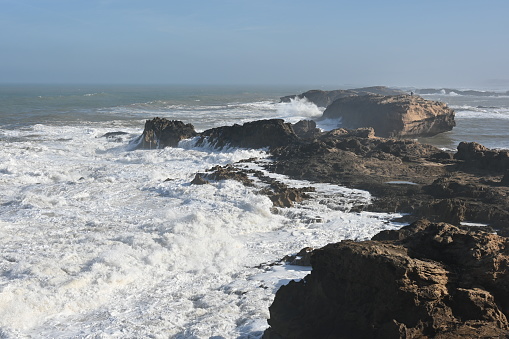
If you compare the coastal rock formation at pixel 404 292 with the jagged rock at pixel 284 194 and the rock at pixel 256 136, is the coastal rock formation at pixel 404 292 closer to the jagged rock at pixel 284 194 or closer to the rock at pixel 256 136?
the jagged rock at pixel 284 194

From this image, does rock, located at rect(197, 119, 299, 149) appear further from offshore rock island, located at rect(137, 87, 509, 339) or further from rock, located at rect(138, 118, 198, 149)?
rock, located at rect(138, 118, 198, 149)

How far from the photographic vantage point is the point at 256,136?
23.8 m

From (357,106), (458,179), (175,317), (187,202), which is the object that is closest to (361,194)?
(458,179)

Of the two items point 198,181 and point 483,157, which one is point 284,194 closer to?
point 198,181

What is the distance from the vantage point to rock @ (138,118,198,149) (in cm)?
2633

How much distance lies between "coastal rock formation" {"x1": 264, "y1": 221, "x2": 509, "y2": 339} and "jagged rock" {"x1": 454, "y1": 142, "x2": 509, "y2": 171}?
13.0m

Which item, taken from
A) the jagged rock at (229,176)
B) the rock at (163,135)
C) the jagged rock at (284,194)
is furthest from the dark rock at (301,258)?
the rock at (163,135)

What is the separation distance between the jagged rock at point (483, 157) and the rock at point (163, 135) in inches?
575

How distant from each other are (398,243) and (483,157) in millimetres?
13605

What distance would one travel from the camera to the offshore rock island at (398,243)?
4.96 metres

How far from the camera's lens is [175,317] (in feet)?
22.7

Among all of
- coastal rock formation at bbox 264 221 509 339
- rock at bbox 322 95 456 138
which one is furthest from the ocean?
rock at bbox 322 95 456 138

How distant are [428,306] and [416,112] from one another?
31.8 metres

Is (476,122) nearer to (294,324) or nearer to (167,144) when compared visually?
(167,144)
